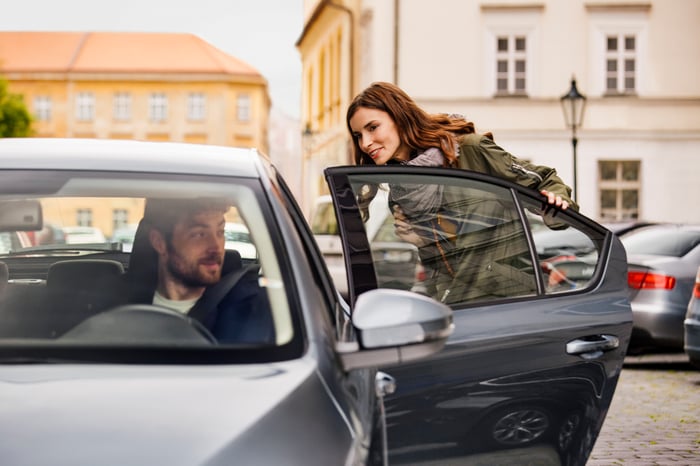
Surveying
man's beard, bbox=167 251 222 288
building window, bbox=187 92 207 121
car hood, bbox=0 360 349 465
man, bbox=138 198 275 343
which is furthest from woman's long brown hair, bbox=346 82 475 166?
building window, bbox=187 92 207 121

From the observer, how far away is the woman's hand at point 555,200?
187 inches

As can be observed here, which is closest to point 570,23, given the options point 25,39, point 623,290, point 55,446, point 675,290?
point 675,290

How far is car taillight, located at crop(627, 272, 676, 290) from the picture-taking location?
13328mm

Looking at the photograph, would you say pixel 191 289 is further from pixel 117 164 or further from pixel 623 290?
pixel 623 290

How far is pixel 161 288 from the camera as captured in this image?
139 inches

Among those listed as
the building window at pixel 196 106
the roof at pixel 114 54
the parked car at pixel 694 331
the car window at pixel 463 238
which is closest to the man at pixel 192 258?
the car window at pixel 463 238

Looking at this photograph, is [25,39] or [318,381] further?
[25,39]

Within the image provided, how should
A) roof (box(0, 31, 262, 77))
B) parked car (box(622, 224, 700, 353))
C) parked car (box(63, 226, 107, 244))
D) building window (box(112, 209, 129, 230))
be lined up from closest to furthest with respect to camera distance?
building window (box(112, 209, 129, 230)) < parked car (box(63, 226, 107, 244)) < parked car (box(622, 224, 700, 353)) < roof (box(0, 31, 262, 77))

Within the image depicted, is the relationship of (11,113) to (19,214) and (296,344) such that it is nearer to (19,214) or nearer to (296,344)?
(19,214)

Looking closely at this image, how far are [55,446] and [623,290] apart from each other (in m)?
2.71

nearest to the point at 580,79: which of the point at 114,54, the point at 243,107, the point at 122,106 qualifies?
the point at 243,107

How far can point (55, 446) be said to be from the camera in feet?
8.61

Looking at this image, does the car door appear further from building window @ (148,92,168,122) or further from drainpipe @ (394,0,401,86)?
building window @ (148,92,168,122)

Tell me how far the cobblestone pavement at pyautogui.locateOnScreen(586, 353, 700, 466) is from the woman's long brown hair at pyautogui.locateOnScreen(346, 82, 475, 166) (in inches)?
126
